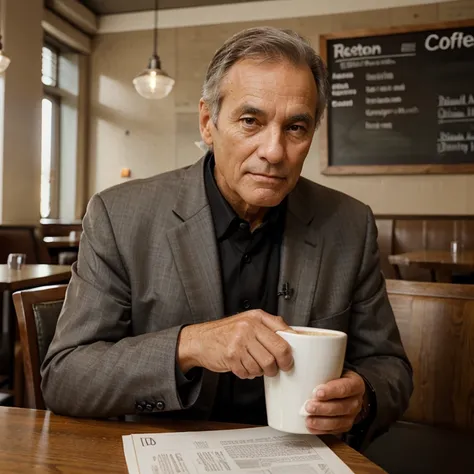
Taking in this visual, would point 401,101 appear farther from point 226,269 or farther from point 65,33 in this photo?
point 226,269

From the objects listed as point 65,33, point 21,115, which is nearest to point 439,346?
point 21,115

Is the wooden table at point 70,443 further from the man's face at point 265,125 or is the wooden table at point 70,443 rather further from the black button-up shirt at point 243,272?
the man's face at point 265,125

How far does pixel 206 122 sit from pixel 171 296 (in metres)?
0.42

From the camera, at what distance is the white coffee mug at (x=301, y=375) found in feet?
2.37

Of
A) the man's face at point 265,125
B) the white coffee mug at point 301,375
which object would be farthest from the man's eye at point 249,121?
the white coffee mug at point 301,375

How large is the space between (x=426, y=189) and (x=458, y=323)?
4.53m

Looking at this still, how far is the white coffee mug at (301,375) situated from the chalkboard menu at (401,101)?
505 cm

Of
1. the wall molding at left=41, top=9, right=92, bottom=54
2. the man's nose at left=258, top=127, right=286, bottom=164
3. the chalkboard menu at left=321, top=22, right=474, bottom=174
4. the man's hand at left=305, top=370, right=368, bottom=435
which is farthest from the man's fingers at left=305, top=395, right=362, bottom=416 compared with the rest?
the wall molding at left=41, top=9, right=92, bottom=54

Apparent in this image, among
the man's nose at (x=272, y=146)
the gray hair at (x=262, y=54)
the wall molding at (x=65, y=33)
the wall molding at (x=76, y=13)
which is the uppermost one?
the wall molding at (x=76, y=13)

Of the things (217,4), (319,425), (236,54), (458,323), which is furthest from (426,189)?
(319,425)

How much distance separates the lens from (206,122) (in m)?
1.27

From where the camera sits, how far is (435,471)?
Result: 1298 millimetres

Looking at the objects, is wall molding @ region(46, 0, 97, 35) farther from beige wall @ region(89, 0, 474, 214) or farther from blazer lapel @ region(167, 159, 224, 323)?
blazer lapel @ region(167, 159, 224, 323)

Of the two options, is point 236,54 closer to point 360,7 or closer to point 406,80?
point 406,80
